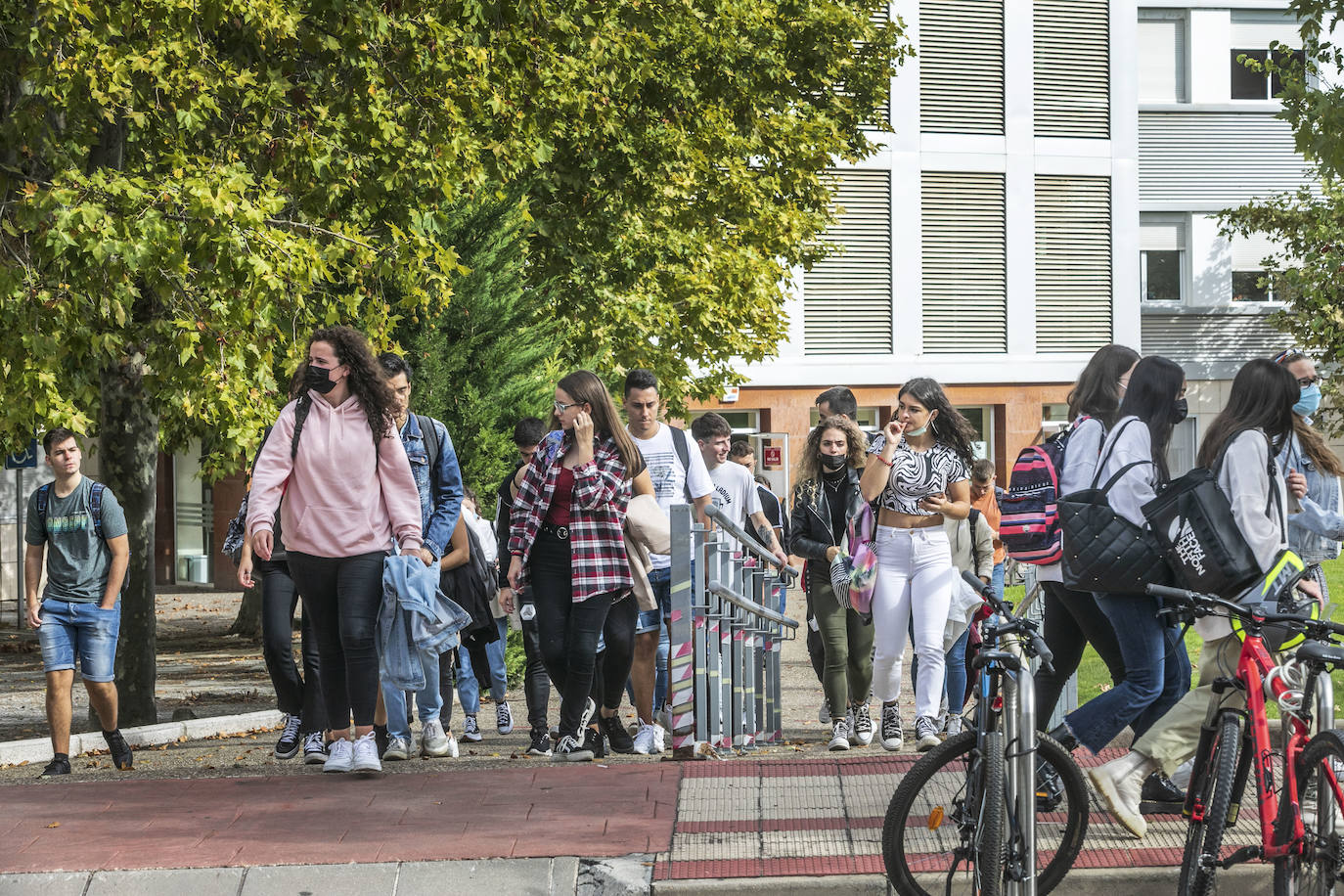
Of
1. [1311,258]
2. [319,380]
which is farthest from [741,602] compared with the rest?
[1311,258]

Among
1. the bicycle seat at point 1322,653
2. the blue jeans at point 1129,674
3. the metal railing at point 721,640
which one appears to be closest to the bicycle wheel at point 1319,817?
the bicycle seat at point 1322,653

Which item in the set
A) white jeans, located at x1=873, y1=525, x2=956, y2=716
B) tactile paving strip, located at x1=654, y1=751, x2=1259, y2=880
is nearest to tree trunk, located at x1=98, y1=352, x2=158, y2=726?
tactile paving strip, located at x1=654, y1=751, x2=1259, y2=880

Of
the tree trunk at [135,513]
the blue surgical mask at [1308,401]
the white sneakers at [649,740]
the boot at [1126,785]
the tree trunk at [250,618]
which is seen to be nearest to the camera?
the boot at [1126,785]

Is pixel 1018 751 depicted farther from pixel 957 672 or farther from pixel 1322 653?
pixel 957 672

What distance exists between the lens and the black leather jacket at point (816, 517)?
931 cm

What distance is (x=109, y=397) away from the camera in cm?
1261

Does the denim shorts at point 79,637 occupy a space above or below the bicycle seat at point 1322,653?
below

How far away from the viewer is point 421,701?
878cm

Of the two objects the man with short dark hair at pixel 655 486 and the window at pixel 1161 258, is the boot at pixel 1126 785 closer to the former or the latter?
the man with short dark hair at pixel 655 486

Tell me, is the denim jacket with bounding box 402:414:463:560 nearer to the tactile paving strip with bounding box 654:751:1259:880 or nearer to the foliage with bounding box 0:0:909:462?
the tactile paving strip with bounding box 654:751:1259:880

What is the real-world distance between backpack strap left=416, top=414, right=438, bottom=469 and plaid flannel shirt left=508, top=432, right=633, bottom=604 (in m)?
0.45

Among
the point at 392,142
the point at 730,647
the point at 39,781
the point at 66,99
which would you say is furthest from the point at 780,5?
the point at 39,781

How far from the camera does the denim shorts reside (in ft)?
29.9

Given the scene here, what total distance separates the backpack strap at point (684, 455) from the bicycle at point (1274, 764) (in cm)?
407
